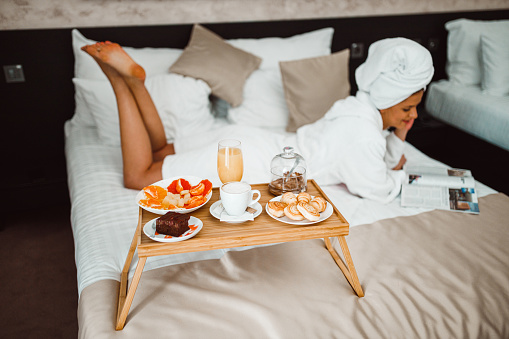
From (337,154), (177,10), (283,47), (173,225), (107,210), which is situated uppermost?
(177,10)

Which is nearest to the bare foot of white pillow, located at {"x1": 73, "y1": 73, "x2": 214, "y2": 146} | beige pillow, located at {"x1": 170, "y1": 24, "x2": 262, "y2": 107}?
white pillow, located at {"x1": 73, "y1": 73, "x2": 214, "y2": 146}

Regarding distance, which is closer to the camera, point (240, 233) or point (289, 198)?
point (240, 233)

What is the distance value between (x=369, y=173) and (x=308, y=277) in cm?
62

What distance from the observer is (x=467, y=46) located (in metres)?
2.94

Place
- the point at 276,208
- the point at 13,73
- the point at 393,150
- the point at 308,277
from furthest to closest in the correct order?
the point at 13,73, the point at 393,150, the point at 308,277, the point at 276,208

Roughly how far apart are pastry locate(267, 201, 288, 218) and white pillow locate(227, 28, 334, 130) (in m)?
1.26

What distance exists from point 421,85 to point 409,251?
0.75 metres

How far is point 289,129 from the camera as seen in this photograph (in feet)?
7.75

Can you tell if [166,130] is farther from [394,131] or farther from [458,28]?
[458,28]

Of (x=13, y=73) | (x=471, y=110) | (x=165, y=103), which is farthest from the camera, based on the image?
(x=471, y=110)

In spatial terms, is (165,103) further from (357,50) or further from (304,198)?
(357,50)

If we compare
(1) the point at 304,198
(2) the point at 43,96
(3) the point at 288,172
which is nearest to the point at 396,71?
(3) the point at 288,172

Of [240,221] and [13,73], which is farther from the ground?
[240,221]

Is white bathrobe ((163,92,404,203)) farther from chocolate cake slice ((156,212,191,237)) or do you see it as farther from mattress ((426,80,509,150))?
mattress ((426,80,509,150))
